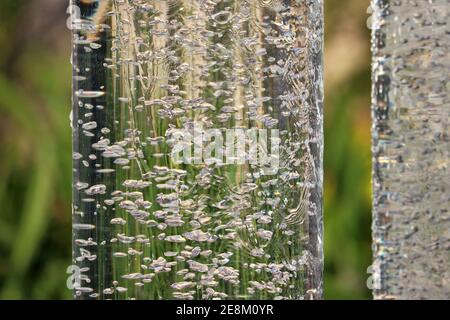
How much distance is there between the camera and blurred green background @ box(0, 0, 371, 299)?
1.63 meters

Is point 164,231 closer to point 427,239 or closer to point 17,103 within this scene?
point 427,239

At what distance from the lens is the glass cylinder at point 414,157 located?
663 mm

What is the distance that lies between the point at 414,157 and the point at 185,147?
0.17 meters

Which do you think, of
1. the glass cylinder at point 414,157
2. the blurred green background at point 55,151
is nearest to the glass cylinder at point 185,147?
the glass cylinder at point 414,157

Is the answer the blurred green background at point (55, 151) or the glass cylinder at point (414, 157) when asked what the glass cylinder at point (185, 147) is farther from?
the blurred green background at point (55, 151)

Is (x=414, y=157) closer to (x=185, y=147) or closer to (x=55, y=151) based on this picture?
(x=185, y=147)

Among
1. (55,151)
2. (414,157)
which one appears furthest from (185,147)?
(55,151)

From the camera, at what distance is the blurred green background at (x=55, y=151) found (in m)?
1.63

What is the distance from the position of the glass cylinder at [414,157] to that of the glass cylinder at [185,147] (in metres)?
0.08

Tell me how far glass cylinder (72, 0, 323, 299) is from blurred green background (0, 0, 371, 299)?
94 centimetres

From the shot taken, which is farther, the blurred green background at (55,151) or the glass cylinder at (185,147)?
the blurred green background at (55,151)

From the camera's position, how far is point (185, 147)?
2.07ft
